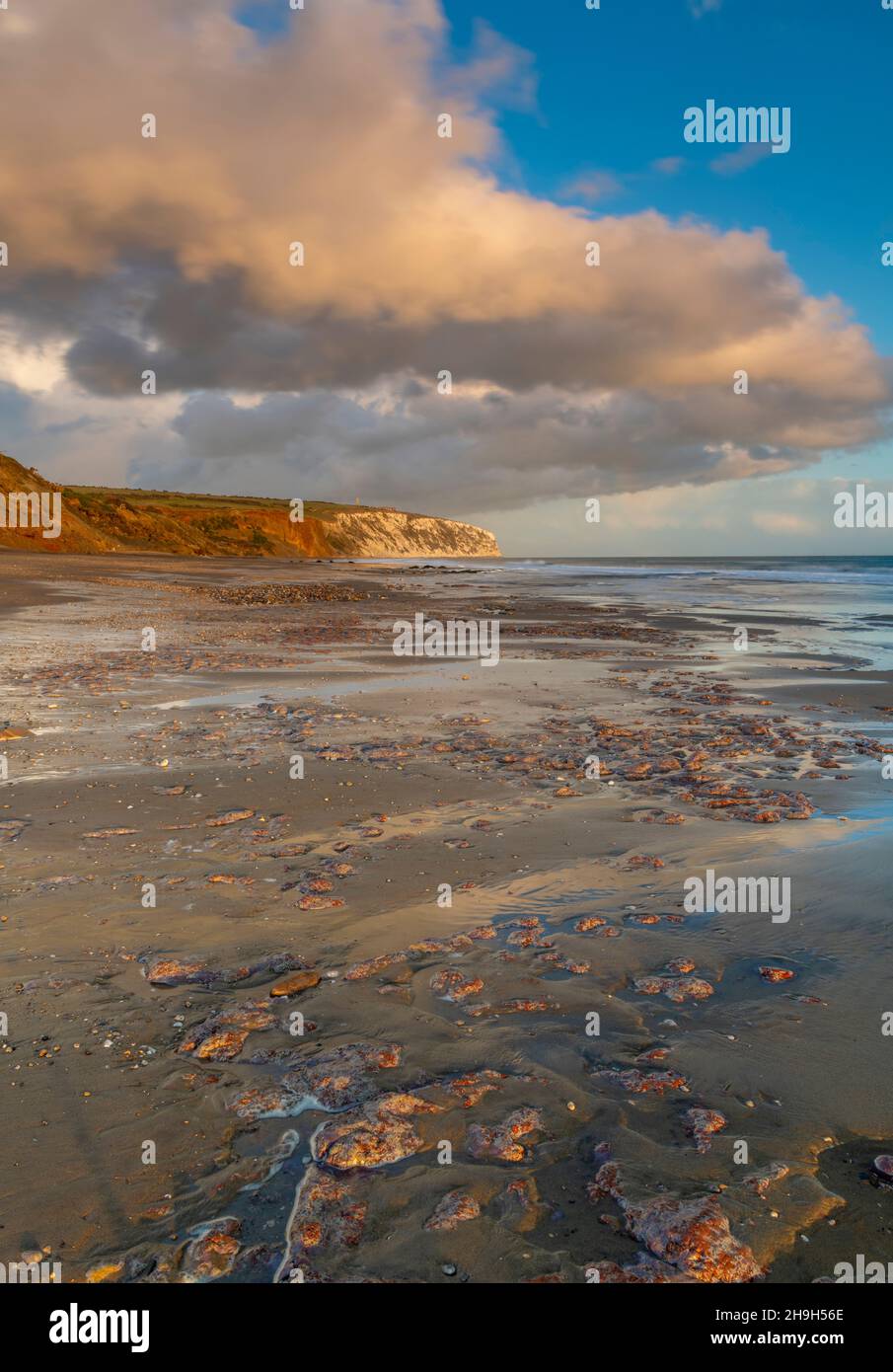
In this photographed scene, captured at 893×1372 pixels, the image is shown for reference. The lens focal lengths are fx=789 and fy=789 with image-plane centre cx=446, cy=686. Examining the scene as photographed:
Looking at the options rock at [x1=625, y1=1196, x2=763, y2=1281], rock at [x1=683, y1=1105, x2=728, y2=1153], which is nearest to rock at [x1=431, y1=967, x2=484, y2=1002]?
rock at [x1=683, y1=1105, x2=728, y2=1153]

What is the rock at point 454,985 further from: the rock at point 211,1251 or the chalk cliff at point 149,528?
the chalk cliff at point 149,528

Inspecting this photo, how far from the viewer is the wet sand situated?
276cm

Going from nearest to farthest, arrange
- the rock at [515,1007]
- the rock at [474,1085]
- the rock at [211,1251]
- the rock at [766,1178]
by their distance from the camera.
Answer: the rock at [211,1251]
the rock at [766,1178]
the rock at [474,1085]
the rock at [515,1007]

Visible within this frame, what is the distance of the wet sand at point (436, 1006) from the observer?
2758 mm

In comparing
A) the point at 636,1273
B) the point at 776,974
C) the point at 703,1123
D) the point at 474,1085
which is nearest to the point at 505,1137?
the point at 474,1085

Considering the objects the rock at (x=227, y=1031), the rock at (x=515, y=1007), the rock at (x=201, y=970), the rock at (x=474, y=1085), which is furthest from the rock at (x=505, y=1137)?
the rock at (x=201, y=970)

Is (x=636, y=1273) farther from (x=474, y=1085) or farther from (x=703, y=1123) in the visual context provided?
(x=474, y=1085)

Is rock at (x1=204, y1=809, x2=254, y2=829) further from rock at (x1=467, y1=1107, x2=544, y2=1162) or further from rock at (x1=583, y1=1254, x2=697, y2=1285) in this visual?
rock at (x1=583, y1=1254, x2=697, y2=1285)

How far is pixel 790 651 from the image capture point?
2041 cm

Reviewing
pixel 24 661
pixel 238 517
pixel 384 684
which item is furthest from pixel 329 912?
pixel 238 517

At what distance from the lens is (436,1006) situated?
4.20 meters
